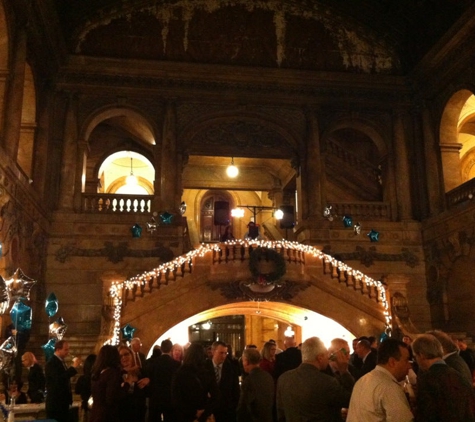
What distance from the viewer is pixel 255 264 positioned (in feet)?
47.5

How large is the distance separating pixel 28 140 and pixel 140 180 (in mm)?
11780

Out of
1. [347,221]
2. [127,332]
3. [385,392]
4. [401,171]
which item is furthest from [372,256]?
[385,392]

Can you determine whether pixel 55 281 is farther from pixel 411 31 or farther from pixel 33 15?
pixel 411 31

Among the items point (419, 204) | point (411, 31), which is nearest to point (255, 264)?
point (419, 204)

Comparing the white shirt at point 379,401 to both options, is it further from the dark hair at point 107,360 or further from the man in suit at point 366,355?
the man in suit at point 366,355

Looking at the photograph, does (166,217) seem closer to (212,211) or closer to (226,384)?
(212,211)

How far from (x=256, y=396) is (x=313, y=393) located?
5.58 feet

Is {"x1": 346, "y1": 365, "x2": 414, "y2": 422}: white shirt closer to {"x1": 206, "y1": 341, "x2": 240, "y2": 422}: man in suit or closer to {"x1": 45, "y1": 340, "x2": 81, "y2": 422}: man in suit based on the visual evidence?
{"x1": 206, "y1": 341, "x2": 240, "y2": 422}: man in suit

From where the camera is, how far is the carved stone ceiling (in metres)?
19.5

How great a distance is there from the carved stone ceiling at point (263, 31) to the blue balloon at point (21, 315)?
1121 centimetres

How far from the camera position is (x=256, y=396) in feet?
19.2

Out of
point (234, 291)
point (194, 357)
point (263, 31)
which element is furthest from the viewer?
point (263, 31)

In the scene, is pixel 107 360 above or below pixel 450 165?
below

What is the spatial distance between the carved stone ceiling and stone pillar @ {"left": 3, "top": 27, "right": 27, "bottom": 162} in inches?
185
